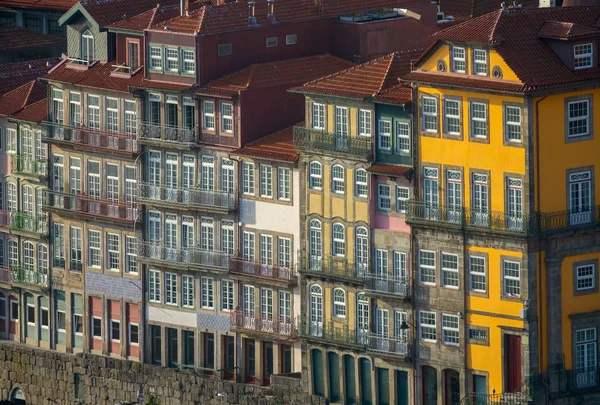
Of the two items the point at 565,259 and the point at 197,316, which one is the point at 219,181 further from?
the point at 565,259

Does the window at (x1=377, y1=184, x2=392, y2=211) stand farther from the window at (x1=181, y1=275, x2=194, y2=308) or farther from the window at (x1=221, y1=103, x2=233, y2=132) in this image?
the window at (x1=181, y1=275, x2=194, y2=308)

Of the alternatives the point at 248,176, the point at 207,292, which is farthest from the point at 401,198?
the point at 207,292

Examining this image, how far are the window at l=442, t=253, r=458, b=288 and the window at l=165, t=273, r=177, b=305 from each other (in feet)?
62.3

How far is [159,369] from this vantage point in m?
176

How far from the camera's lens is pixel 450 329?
162875 mm

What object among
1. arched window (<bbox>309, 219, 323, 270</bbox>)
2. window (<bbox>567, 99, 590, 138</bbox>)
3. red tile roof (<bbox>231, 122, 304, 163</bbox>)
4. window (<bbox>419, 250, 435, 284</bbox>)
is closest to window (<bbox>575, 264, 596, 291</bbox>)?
window (<bbox>567, 99, 590, 138</bbox>)

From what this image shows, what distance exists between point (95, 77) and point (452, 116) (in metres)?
25.2

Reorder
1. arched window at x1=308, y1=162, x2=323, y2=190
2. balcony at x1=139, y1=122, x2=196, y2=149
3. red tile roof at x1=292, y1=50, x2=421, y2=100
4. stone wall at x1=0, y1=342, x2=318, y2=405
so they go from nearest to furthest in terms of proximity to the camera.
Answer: red tile roof at x1=292, y1=50, x2=421, y2=100 → arched window at x1=308, y1=162, x2=323, y2=190 → stone wall at x1=0, y1=342, x2=318, y2=405 → balcony at x1=139, y1=122, x2=196, y2=149

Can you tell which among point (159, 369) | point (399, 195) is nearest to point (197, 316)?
point (159, 369)

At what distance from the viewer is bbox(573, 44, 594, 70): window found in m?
160

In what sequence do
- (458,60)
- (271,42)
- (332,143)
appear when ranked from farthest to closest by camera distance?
(271,42) < (332,143) < (458,60)

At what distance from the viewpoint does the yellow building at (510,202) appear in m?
159

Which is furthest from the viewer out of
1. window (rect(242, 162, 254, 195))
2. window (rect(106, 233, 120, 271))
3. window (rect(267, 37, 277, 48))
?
window (rect(106, 233, 120, 271))

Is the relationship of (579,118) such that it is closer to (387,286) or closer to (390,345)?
(387,286)
